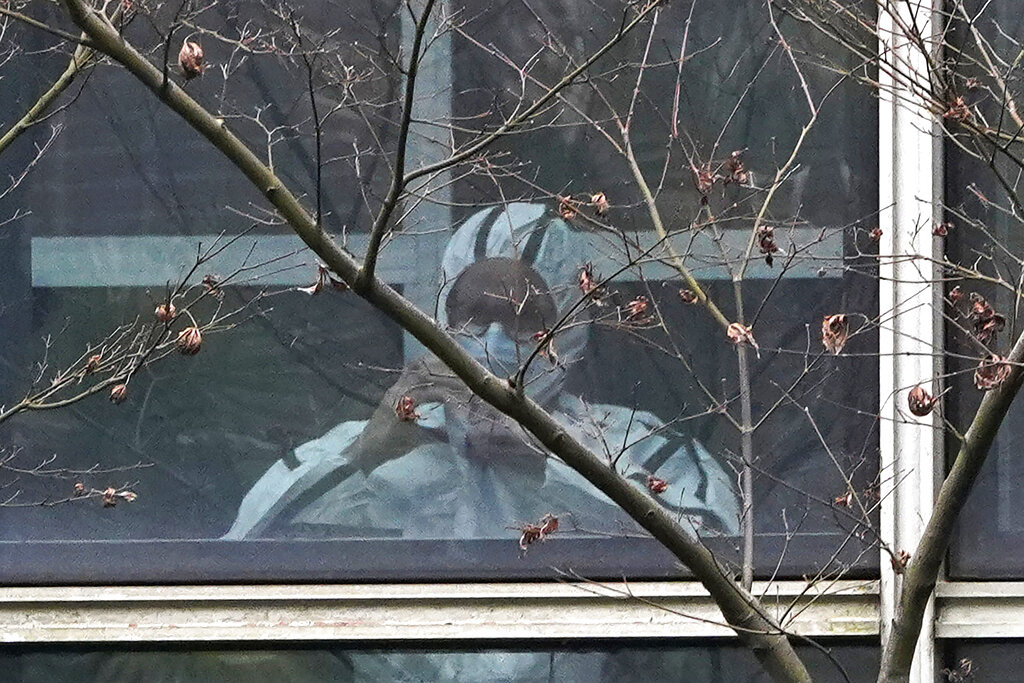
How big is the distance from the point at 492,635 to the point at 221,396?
5.79 ft

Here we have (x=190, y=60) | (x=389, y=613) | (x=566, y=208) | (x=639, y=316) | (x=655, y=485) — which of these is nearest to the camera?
(x=190, y=60)

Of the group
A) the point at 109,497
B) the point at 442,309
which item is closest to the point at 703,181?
the point at 442,309

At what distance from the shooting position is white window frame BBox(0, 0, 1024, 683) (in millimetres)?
5754

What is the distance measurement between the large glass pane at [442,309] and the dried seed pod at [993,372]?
1801 mm

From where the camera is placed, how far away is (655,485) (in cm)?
517

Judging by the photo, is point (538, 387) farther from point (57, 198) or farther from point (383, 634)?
point (57, 198)

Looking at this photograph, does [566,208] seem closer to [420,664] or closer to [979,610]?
[420,664]

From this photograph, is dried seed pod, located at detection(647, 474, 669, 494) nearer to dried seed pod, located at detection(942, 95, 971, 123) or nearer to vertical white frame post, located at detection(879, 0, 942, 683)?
vertical white frame post, located at detection(879, 0, 942, 683)

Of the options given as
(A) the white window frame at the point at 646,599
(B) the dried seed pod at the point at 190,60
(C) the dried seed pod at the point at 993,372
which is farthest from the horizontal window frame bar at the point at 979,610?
(B) the dried seed pod at the point at 190,60

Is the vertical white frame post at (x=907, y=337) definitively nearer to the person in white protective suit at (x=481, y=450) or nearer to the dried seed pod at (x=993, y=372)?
the person in white protective suit at (x=481, y=450)

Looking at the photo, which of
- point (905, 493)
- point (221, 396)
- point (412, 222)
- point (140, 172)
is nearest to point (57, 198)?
point (140, 172)

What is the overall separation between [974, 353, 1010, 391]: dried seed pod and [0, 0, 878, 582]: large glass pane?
1.80 m

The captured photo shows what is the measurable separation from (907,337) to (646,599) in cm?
171

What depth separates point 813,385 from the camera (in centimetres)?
591
